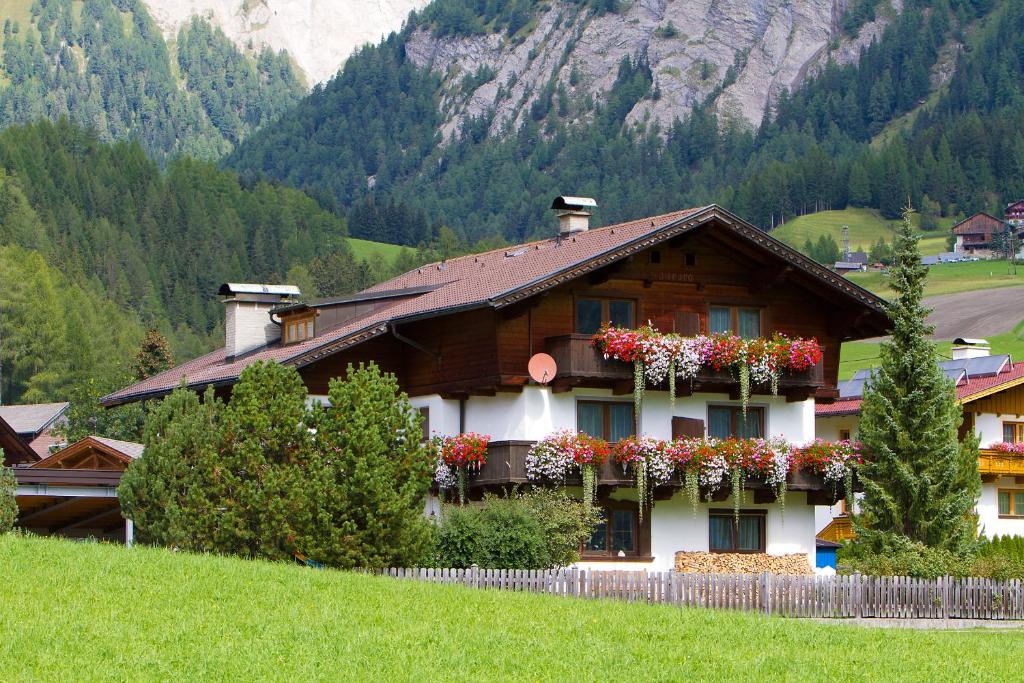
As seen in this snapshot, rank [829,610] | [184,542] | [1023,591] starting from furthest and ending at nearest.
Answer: [1023,591]
[829,610]
[184,542]

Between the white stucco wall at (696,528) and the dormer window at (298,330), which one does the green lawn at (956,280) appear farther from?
the white stucco wall at (696,528)

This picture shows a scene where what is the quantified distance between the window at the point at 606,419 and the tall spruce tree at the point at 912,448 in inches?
234

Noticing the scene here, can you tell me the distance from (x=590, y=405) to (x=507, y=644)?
64.7ft

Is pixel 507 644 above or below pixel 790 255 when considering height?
below

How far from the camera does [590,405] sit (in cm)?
4006

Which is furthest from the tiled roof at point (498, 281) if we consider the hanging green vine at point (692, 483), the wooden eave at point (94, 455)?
the hanging green vine at point (692, 483)

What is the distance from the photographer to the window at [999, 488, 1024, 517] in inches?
2327

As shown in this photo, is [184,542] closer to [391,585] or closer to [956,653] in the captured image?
[391,585]

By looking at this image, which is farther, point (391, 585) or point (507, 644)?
point (391, 585)

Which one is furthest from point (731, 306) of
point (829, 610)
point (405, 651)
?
point (405, 651)

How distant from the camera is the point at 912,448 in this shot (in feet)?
127

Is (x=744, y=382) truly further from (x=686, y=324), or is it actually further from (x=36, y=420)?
(x=36, y=420)

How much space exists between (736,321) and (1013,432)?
21215 mm

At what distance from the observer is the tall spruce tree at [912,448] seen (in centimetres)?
3841
